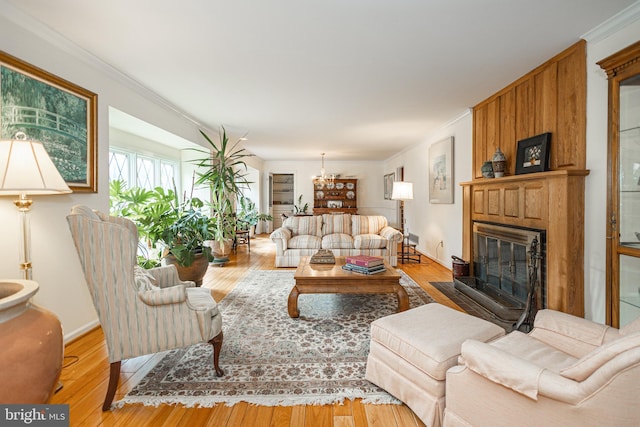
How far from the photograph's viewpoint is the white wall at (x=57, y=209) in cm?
209

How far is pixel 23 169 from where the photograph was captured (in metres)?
1.63

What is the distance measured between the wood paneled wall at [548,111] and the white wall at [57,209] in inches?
164

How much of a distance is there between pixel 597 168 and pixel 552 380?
2074 mm

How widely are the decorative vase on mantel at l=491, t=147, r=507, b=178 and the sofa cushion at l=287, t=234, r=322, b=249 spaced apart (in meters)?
2.81

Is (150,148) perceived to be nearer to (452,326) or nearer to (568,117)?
(452,326)

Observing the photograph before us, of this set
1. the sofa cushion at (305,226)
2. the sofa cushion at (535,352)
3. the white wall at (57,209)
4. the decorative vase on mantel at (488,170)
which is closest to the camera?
the sofa cushion at (535,352)

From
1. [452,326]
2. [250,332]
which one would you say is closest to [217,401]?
[250,332]

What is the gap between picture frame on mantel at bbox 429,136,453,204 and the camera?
16.2 ft

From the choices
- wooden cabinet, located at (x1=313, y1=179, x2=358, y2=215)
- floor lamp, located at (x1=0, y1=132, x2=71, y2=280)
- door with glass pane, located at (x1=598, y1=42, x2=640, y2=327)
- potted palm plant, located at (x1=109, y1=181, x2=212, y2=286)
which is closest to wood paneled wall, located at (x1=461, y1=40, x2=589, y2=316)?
door with glass pane, located at (x1=598, y1=42, x2=640, y2=327)

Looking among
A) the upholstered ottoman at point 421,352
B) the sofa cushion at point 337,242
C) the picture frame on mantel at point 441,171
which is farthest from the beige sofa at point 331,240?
the upholstered ottoman at point 421,352

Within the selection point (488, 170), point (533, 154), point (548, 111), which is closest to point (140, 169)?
point (488, 170)

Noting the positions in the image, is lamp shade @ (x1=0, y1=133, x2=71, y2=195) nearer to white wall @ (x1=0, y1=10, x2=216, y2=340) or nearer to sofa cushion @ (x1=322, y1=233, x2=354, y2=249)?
white wall @ (x1=0, y1=10, x2=216, y2=340)

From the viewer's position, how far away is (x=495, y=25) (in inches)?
87.6

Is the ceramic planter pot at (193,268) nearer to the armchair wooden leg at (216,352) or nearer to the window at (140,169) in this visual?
the window at (140,169)
